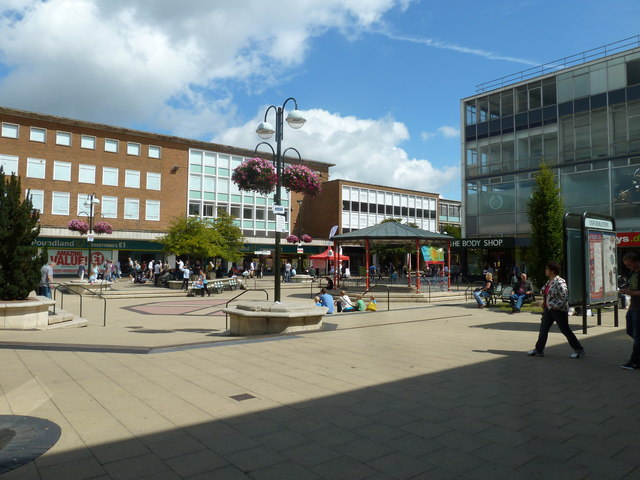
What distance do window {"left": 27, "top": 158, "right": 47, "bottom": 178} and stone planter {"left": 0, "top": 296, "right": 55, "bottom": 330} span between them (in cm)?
3477

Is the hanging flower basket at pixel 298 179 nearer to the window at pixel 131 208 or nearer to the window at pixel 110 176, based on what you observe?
the window at pixel 131 208

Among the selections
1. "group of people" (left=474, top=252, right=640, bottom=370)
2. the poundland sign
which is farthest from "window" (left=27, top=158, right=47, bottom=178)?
"group of people" (left=474, top=252, right=640, bottom=370)

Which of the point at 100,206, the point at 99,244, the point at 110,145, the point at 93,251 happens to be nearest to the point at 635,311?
the point at 99,244

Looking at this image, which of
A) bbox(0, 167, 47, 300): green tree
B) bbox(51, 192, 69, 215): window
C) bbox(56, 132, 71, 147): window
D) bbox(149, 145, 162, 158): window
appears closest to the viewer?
bbox(0, 167, 47, 300): green tree

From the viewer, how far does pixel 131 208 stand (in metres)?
44.9

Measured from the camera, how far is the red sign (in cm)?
2756

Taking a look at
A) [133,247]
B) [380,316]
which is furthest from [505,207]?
[133,247]

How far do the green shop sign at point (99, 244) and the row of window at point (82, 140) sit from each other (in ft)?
28.1

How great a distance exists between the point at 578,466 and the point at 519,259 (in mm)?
31832

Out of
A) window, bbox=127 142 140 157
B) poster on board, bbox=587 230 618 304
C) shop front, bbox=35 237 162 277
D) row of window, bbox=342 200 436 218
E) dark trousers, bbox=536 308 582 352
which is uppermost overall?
window, bbox=127 142 140 157

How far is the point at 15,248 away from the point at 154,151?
125ft

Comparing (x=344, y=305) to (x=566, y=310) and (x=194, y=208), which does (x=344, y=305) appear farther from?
(x=194, y=208)

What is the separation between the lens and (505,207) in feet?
112

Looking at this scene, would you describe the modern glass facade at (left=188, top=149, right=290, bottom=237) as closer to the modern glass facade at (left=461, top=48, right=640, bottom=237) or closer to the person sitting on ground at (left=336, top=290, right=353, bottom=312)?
the modern glass facade at (left=461, top=48, right=640, bottom=237)
